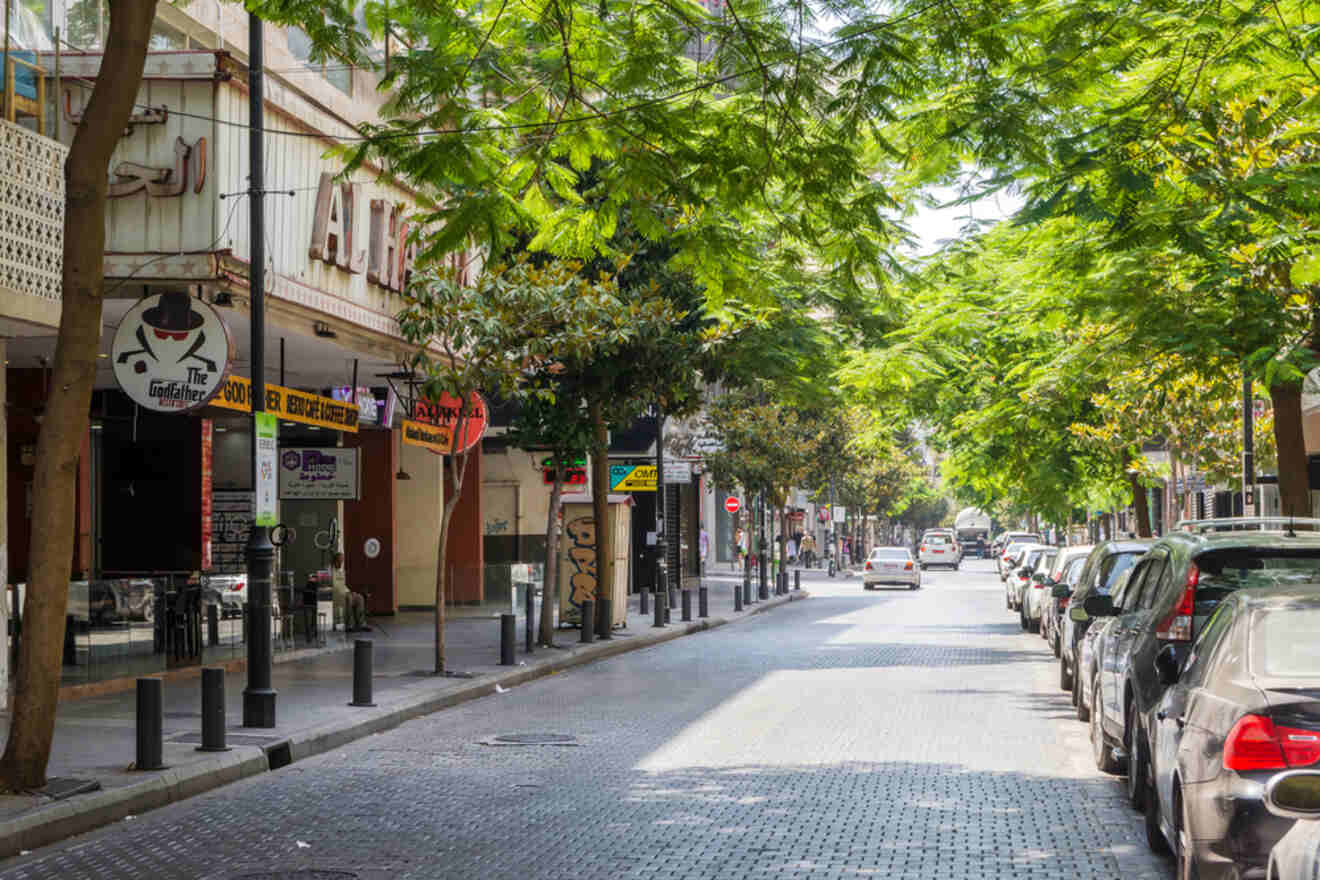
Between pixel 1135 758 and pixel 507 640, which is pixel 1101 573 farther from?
pixel 507 640

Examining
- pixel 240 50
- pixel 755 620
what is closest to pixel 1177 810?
pixel 240 50

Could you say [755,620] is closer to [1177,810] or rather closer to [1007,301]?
[1007,301]

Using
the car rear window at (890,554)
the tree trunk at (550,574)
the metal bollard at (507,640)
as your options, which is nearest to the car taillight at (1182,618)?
the metal bollard at (507,640)

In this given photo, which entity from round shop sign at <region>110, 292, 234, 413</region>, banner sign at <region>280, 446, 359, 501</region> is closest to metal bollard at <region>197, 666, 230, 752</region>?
round shop sign at <region>110, 292, 234, 413</region>

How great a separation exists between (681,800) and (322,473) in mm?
16927

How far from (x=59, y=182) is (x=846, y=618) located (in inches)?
937

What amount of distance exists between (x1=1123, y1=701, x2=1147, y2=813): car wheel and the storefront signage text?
37.0 feet

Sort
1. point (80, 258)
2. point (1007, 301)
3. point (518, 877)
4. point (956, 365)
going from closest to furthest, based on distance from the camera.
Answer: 1. point (518, 877)
2. point (80, 258)
3. point (1007, 301)
4. point (956, 365)

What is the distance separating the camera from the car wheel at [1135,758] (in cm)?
969

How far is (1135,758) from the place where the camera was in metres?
9.81

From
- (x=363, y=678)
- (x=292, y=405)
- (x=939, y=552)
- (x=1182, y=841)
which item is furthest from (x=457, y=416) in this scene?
(x=939, y=552)

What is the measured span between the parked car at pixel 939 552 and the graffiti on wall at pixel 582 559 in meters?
58.6

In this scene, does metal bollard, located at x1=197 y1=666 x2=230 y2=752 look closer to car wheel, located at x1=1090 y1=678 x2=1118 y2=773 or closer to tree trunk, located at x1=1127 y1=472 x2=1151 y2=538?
car wheel, located at x1=1090 y1=678 x2=1118 y2=773

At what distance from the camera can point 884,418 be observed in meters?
31.6
